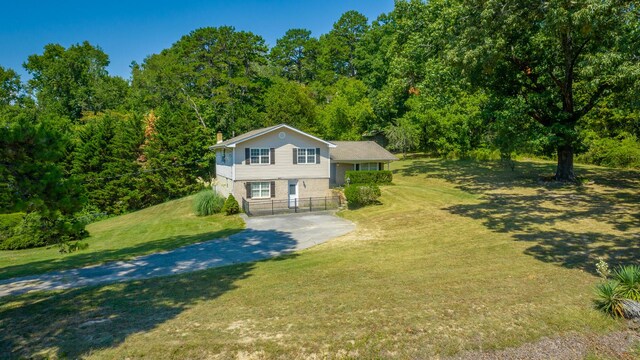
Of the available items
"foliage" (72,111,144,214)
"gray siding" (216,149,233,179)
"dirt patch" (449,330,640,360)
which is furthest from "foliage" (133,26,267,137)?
"dirt patch" (449,330,640,360)

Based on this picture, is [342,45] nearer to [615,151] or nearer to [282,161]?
[615,151]

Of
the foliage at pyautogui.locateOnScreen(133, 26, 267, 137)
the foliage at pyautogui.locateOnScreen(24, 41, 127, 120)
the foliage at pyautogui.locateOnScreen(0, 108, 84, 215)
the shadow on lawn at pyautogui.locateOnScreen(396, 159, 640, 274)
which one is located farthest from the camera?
the foliage at pyautogui.locateOnScreen(24, 41, 127, 120)

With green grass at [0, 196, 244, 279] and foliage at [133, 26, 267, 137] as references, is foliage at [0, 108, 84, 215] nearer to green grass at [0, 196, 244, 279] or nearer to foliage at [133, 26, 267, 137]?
green grass at [0, 196, 244, 279]

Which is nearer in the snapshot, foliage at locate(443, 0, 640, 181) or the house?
foliage at locate(443, 0, 640, 181)

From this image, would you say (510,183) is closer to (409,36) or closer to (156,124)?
(409,36)

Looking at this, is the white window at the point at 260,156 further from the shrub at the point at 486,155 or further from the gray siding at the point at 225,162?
the shrub at the point at 486,155

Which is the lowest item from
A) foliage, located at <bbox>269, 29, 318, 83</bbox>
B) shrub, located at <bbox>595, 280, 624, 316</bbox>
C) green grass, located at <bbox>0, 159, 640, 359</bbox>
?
green grass, located at <bbox>0, 159, 640, 359</bbox>

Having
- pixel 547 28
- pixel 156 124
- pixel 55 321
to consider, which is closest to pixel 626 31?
pixel 547 28
